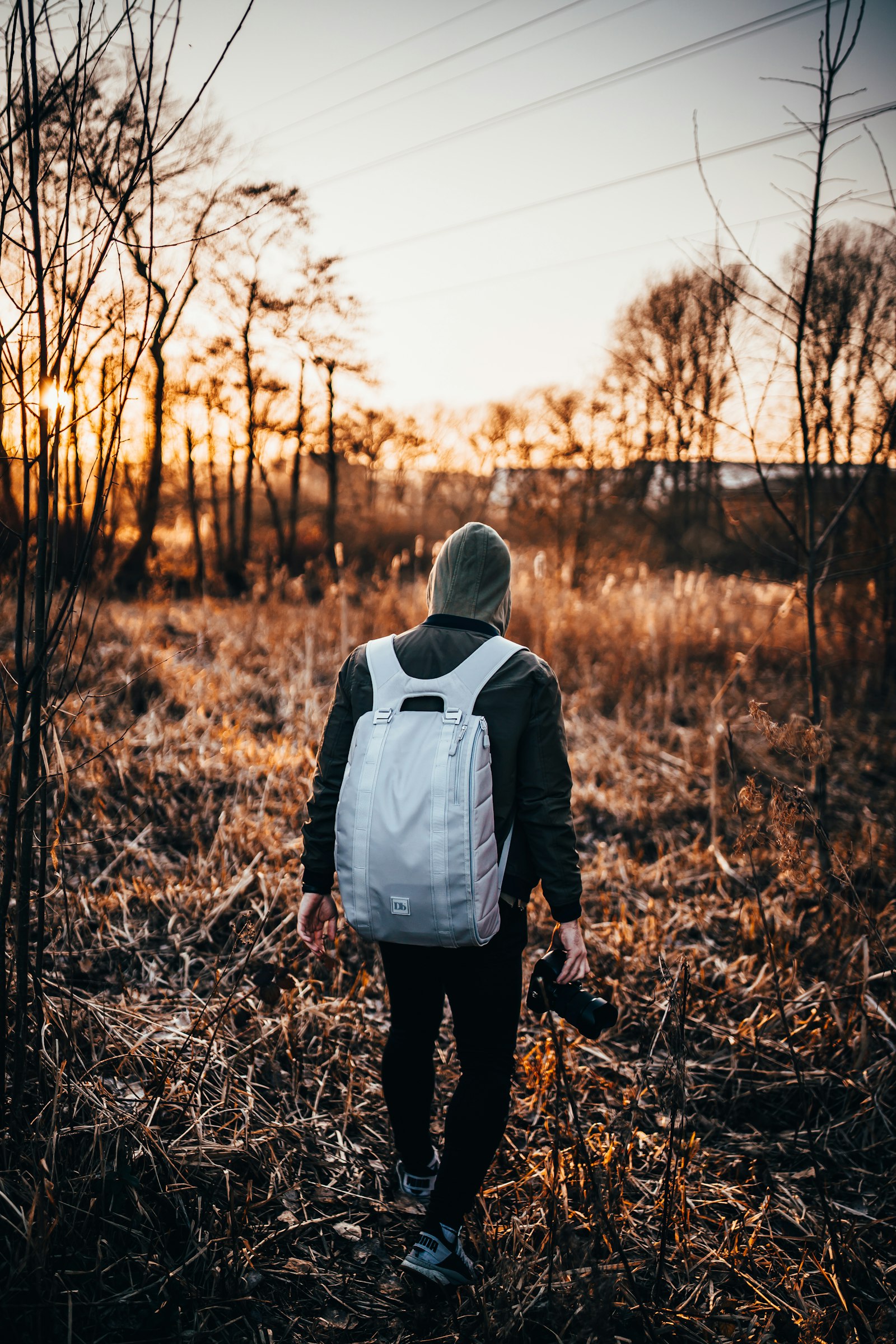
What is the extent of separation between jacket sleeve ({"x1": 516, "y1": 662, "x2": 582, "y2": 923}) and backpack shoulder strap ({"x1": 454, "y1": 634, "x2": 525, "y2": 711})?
0.10 m

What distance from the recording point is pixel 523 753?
1538mm

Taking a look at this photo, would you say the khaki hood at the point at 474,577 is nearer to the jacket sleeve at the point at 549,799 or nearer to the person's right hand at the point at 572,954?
the jacket sleeve at the point at 549,799

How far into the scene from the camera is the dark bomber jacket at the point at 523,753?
1.50 metres

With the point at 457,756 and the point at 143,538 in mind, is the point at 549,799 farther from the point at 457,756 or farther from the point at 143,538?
the point at 143,538

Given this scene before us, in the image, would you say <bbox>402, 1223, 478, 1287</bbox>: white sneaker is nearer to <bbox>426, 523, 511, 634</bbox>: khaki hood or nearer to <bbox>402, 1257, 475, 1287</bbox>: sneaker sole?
<bbox>402, 1257, 475, 1287</bbox>: sneaker sole

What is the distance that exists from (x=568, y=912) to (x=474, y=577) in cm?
76

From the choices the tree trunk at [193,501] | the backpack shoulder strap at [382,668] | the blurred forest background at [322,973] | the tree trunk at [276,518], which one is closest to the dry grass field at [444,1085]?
the blurred forest background at [322,973]

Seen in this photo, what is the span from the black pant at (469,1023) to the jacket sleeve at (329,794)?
0.23 meters

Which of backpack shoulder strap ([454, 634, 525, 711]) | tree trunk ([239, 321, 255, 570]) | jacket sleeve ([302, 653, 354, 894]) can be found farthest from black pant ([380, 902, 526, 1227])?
tree trunk ([239, 321, 255, 570])

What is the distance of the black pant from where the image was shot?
1.53 meters

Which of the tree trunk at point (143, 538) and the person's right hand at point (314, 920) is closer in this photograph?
the person's right hand at point (314, 920)

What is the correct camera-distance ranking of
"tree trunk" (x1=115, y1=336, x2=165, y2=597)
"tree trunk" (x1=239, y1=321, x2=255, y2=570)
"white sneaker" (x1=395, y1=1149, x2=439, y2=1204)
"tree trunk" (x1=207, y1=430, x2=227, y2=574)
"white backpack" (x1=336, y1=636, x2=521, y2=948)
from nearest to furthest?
"white backpack" (x1=336, y1=636, x2=521, y2=948) → "white sneaker" (x1=395, y1=1149, x2=439, y2=1204) → "tree trunk" (x1=115, y1=336, x2=165, y2=597) → "tree trunk" (x1=239, y1=321, x2=255, y2=570) → "tree trunk" (x1=207, y1=430, x2=227, y2=574)

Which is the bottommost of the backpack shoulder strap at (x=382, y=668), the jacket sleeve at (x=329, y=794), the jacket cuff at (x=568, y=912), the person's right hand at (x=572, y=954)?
the person's right hand at (x=572, y=954)

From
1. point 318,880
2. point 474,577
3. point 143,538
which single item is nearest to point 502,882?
point 318,880
